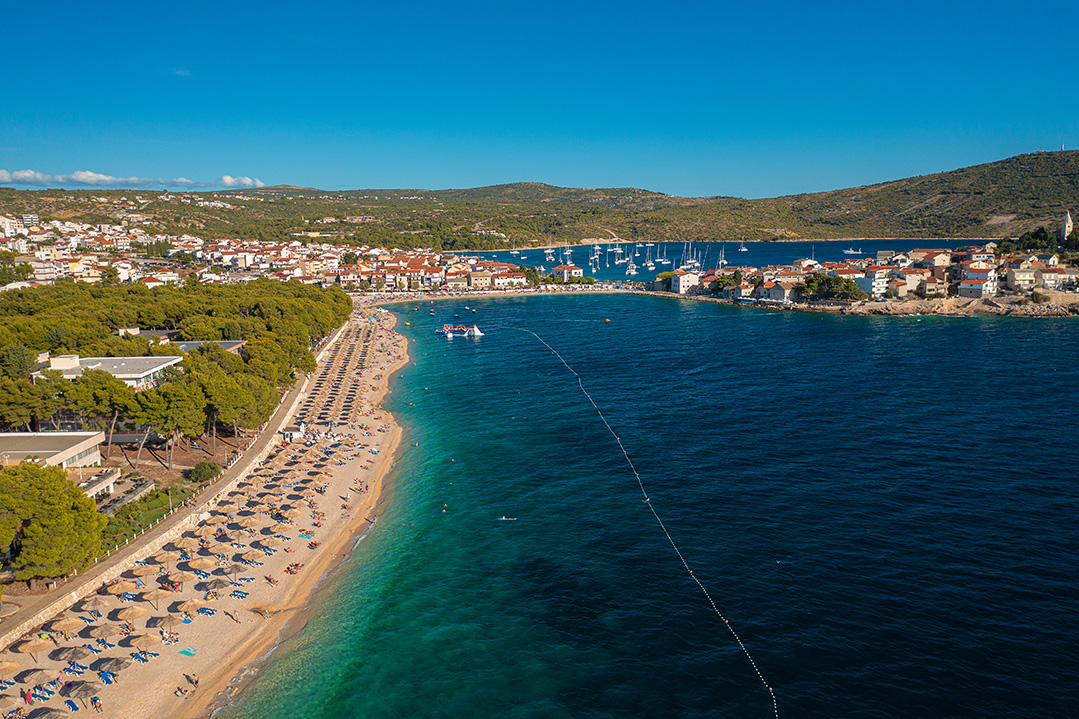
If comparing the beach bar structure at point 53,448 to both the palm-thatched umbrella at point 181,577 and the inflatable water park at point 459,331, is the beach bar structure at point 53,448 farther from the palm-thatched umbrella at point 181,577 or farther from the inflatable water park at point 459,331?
the inflatable water park at point 459,331

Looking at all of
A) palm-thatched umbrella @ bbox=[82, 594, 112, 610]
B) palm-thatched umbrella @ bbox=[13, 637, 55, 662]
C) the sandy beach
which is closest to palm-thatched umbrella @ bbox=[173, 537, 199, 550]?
the sandy beach

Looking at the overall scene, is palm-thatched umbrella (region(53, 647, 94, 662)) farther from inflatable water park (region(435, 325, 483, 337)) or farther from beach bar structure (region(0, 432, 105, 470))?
inflatable water park (region(435, 325, 483, 337))

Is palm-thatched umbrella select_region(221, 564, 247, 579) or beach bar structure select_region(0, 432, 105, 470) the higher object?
beach bar structure select_region(0, 432, 105, 470)

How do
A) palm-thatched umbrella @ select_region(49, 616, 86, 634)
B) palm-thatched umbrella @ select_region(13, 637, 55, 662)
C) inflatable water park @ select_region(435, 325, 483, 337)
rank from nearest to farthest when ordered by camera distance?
palm-thatched umbrella @ select_region(13, 637, 55, 662)
palm-thatched umbrella @ select_region(49, 616, 86, 634)
inflatable water park @ select_region(435, 325, 483, 337)

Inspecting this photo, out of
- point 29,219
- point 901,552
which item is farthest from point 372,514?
point 29,219

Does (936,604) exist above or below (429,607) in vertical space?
above

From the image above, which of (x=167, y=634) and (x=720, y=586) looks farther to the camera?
(x=720, y=586)

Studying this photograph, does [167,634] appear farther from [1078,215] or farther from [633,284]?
[1078,215]

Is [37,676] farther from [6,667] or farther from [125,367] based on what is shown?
[125,367]
